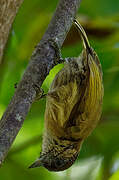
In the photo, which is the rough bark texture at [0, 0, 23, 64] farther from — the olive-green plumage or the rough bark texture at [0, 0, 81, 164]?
the olive-green plumage

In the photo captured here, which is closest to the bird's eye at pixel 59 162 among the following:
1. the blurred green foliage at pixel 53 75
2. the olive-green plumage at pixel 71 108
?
the olive-green plumage at pixel 71 108

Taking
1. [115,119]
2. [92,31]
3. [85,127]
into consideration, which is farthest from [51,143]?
[92,31]

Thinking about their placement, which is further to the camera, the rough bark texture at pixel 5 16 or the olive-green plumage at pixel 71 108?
the olive-green plumage at pixel 71 108

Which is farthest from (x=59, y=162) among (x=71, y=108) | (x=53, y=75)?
(x=53, y=75)

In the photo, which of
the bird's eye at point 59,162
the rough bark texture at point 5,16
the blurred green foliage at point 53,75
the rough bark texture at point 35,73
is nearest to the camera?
the rough bark texture at point 35,73

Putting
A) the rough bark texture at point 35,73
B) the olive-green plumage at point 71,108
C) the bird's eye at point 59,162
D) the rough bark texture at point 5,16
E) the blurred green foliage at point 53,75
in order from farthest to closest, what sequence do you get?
the blurred green foliage at point 53,75 < the bird's eye at point 59,162 < the olive-green plumage at point 71,108 < the rough bark texture at point 5,16 < the rough bark texture at point 35,73

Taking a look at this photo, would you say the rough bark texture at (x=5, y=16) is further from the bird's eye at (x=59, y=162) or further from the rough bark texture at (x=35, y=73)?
the bird's eye at (x=59, y=162)

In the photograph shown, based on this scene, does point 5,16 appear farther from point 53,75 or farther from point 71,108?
point 53,75
